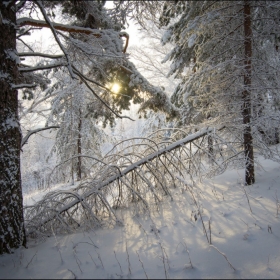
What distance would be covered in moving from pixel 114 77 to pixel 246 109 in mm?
3749

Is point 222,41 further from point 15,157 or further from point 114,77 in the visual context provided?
point 15,157

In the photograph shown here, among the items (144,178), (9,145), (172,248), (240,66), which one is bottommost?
(172,248)

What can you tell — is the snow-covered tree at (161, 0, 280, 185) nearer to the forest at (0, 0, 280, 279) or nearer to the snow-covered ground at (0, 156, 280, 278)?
the forest at (0, 0, 280, 279)

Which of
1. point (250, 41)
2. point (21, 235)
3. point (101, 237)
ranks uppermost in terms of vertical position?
point (250, 41)

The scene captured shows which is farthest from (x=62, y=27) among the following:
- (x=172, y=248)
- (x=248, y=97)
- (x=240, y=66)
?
(x=248, y=97)

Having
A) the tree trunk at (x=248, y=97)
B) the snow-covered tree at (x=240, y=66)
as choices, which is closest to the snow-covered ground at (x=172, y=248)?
the tree trunk at (x=248, y=97)

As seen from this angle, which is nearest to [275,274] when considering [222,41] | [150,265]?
[150,265]

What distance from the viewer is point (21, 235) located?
10.1 ft

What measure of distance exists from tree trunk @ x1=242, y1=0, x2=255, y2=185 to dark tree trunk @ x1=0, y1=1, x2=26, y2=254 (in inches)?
199

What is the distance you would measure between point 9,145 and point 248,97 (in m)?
5.52

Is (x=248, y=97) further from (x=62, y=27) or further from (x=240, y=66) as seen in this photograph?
→ (x=62, y=27)

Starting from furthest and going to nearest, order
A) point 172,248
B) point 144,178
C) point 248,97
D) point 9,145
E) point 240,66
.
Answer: point 248,97, point 240,66, point 144,178, point 9,145, point 172,248

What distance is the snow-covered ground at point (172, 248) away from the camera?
2264 millimetres

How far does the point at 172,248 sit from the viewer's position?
2.74 m
